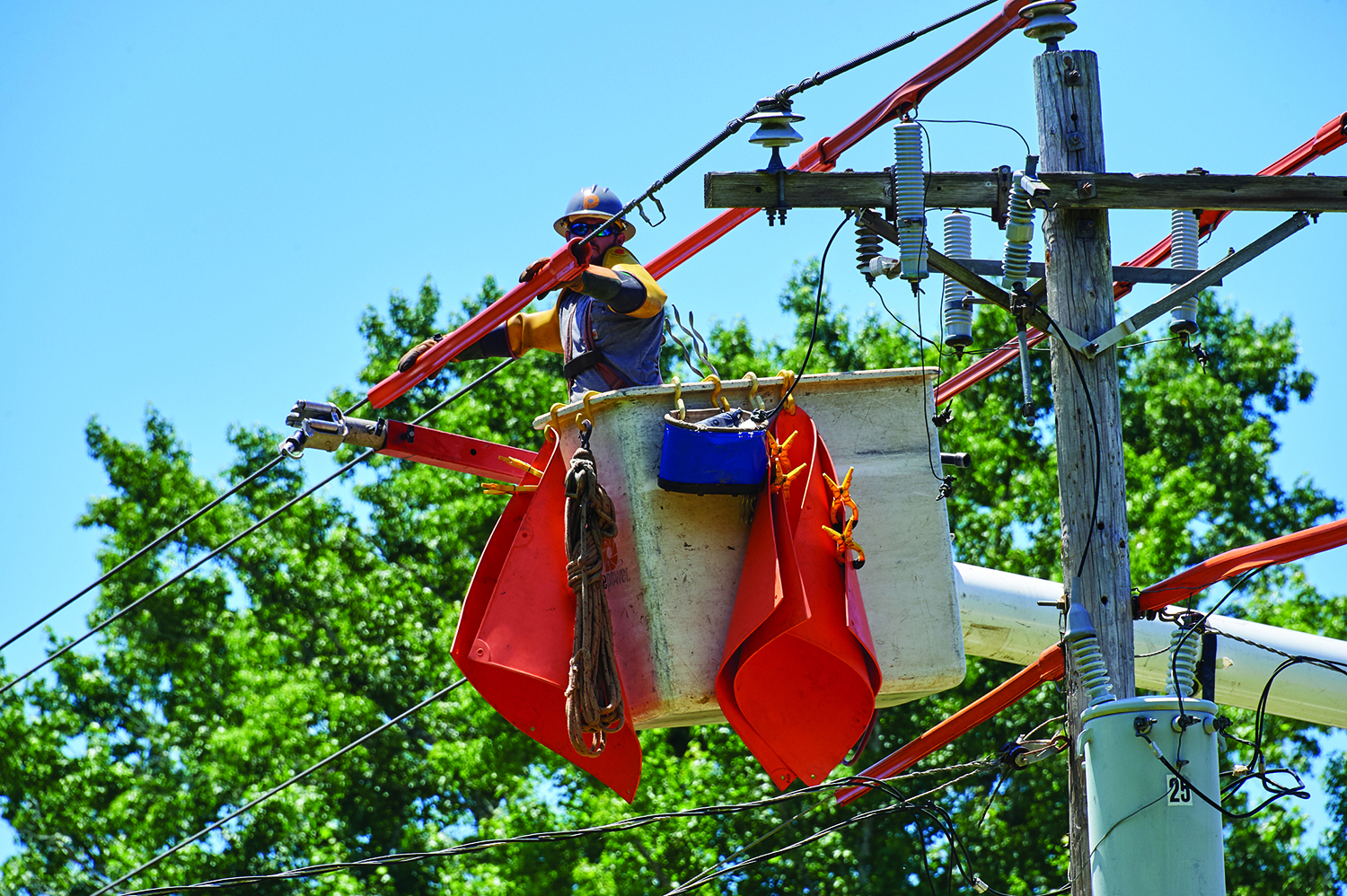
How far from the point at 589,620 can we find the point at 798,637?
0.78m

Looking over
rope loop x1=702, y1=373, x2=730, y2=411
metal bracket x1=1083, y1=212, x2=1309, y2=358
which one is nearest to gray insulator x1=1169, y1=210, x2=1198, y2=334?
metal bracket x1=1083, y1=212, x2=1309, y2=358

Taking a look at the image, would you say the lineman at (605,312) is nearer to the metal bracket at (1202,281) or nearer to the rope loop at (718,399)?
the rope loop at (718,399)

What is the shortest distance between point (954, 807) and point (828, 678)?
42.6 ft

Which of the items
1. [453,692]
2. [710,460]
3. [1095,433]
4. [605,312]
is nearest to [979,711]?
Answer: [1095,433]

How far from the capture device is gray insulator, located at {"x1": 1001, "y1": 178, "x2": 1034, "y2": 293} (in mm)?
6496

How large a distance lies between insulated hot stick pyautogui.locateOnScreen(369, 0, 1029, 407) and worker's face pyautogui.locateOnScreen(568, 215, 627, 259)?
6.0 inches

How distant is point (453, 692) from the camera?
2031cm

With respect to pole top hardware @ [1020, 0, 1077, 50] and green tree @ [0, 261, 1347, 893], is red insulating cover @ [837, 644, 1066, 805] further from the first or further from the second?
green tree @ [0, 261, 1347, 893]

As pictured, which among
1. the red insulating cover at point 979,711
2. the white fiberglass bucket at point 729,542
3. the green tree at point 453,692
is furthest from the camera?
the green tree at point 453,692

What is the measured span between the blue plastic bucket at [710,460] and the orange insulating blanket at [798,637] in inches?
5.6

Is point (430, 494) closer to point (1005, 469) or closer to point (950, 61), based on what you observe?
point (1005, 469)

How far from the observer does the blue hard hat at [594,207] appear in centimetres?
774

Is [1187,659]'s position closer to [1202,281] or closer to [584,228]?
[1202,281]

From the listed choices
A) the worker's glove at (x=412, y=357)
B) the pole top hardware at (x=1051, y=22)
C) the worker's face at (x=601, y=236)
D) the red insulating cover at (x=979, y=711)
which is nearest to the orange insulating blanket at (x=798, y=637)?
the red insulating cover at (x=979, y=711)
